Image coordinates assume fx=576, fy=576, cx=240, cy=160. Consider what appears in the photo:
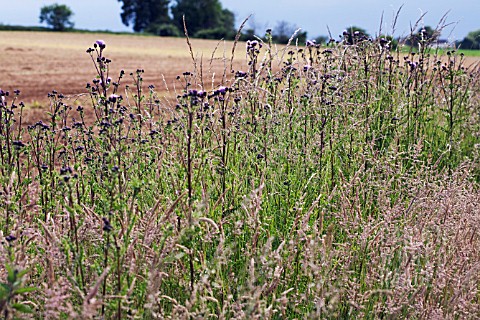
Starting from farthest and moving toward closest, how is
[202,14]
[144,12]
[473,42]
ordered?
[144,12], [202,14], [473,42]

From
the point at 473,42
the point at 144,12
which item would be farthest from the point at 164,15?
the point at 473,42

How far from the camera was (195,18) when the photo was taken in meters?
77.9

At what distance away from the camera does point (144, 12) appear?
83.2 metres

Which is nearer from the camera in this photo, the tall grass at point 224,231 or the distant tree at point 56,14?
the tall grass at point 224,231

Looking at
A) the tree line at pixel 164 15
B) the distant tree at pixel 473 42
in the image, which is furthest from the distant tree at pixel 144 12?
the distant tree at pixel 473 42

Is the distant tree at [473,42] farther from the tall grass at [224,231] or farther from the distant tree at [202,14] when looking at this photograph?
the distant tree at [202,14]

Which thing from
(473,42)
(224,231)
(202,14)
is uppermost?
(202,14)

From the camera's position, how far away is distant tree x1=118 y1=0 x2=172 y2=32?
82625 mm

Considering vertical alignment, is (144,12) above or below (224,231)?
above

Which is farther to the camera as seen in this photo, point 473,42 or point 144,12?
point 144,12

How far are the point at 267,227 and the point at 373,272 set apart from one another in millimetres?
838

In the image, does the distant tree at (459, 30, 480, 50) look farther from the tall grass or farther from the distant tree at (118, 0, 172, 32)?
the distant tree at (118, 0, 172, 32)

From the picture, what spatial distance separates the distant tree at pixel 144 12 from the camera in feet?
271

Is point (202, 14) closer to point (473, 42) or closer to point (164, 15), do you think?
point (164, 15)
